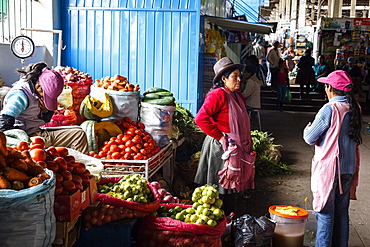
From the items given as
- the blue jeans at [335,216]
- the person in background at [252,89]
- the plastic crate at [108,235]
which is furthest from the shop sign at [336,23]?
the plastic crate at [108,235]

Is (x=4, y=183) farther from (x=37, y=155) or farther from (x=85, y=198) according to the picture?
(x=85, y=198)

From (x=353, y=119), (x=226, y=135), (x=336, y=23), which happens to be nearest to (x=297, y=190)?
(x=226, y=135)

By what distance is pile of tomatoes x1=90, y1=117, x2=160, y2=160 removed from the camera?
5.48m

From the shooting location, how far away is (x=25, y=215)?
2.68 metres

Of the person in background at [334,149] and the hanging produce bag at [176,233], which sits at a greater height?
the person in background at [334,149]

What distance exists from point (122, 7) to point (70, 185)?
6.06m

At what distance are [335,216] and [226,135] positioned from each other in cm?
137

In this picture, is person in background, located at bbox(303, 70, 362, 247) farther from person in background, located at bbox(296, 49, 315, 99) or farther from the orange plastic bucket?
person in background, located at bbox(296, 49, 315, 99)

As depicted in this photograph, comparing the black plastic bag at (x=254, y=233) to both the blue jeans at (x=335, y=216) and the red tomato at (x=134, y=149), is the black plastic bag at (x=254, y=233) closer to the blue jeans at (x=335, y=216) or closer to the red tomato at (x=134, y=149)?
the blue jeans at (x=335, y=216)

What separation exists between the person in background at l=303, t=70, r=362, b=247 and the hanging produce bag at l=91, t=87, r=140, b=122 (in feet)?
8.58

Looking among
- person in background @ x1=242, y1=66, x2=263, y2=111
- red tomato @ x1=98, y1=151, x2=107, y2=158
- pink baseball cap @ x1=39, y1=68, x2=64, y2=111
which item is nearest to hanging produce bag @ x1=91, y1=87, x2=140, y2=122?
red tomato @ x1=98, y1=151, x2=107, y2=158

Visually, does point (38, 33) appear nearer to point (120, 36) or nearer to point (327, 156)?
point (120, 36)

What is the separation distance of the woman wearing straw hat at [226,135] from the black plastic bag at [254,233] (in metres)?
0.65

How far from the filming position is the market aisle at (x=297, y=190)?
591cm
